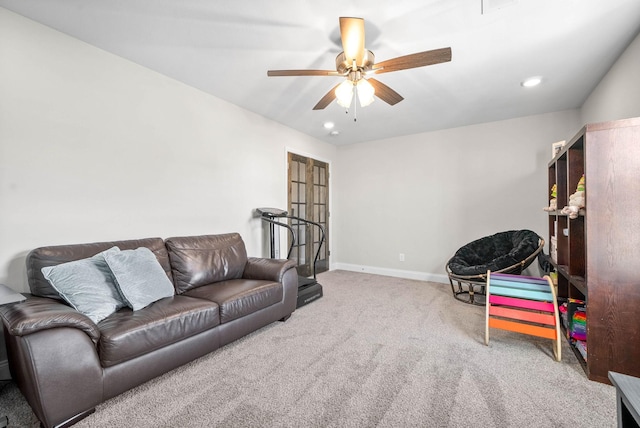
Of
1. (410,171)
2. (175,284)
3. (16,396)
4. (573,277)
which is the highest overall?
(410,171)

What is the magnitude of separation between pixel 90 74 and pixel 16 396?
2.35 metres

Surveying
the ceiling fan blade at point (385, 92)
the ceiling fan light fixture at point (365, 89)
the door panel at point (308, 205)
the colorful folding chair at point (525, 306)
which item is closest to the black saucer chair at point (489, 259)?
the colorful folding chair at point (525, 306)

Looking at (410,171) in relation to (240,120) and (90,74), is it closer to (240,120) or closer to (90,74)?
(240,120)

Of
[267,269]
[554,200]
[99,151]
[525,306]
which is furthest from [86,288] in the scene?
[554,200]

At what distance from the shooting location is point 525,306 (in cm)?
229

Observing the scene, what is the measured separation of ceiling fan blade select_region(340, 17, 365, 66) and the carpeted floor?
85.5 inches

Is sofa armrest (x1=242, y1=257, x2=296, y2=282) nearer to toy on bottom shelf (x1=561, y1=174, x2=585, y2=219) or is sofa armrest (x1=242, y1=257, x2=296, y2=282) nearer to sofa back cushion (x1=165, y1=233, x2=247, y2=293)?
sofa back cushion (x1=165, y1=233, x2=247, y2=293)

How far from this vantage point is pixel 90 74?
2312 mm

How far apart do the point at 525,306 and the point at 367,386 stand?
153 cm

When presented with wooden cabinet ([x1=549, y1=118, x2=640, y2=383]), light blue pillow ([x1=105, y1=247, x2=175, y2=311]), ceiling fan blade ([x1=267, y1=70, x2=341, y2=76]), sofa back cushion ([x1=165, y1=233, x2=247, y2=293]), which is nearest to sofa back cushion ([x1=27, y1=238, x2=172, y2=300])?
light blue pillow ([x1=105, y1=247, x2=175, y2=311])

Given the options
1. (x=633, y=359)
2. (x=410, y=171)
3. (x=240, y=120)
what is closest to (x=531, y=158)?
(x=410, y=171)

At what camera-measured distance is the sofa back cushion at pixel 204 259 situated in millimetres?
2562

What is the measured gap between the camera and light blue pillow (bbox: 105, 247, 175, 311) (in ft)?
6.35

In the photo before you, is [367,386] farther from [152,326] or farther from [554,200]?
[554,200]
